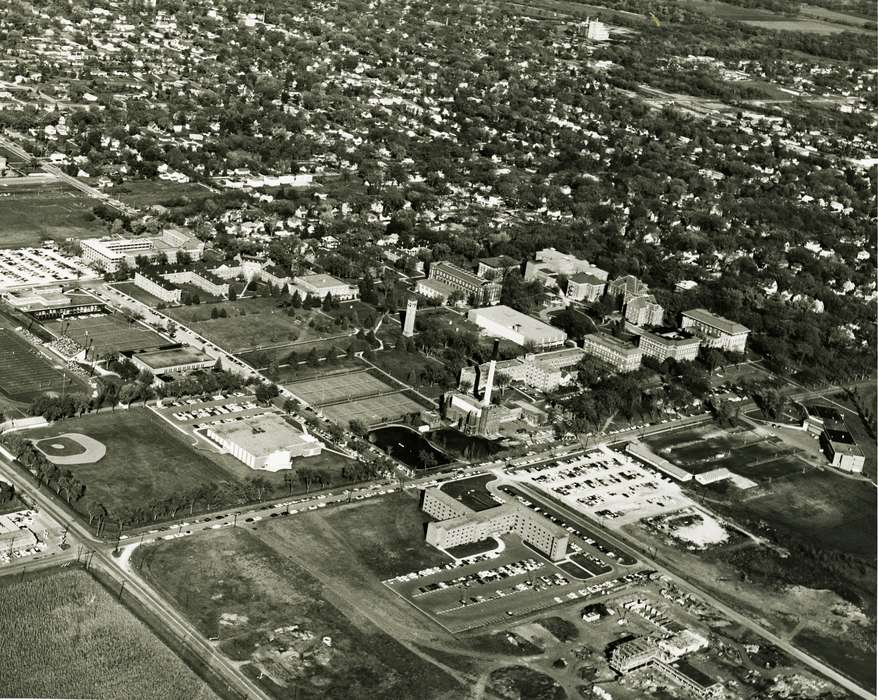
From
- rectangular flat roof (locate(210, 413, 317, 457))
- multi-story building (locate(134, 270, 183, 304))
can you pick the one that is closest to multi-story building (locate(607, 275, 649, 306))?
multi-story building (locate(134, 270, 183, 304))

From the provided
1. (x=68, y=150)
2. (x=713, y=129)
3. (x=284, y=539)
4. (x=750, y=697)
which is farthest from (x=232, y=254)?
(x=713, y=129)

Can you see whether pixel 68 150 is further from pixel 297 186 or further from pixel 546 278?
pixel 546 278

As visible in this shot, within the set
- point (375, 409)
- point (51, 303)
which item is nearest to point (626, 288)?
point (375, 409)

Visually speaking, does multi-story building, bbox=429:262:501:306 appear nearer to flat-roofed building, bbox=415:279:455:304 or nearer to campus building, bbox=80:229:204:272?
flat-roofed building, bbox=415:279:455:304

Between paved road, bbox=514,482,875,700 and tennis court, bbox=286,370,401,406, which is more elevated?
paved road, bbox=514,482,875,700

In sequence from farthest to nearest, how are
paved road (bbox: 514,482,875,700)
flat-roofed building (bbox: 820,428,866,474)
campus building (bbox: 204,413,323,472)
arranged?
flat-roofed building (bbox: 820,428,866,474)
campus building (bbox: 204,413,323,472)
paved road (bbox: 514,482,875,700)

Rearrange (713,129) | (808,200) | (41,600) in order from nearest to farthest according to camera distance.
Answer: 1. (41,600)
2. (808,200)
3. (713,129)
